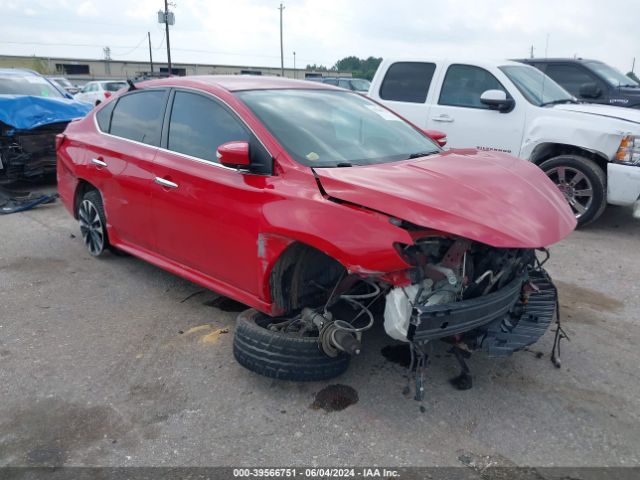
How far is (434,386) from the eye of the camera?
3.15m

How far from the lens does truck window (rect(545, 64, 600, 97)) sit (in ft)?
29.4

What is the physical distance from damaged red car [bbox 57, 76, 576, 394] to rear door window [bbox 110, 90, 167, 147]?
22 mm

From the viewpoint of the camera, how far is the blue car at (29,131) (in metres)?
7.86

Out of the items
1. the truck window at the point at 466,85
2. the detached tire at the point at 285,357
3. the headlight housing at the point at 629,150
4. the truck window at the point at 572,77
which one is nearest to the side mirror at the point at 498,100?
the truck window at the point at 466,85

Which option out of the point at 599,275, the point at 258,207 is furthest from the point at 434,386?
the point at 599,275

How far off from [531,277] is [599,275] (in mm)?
1865

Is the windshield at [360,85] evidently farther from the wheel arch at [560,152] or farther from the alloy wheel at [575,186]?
the alloy wheel at [575,186]

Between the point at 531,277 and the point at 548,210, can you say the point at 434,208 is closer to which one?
the point at 548,210

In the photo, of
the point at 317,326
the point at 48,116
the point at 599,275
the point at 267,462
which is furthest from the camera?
the point at 48,116

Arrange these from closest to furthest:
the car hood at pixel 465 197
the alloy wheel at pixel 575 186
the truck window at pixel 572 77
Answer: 1. the car hood at pixel 465 197
2. the alloy wheel at pixel 575 186
3. the truck window at pixel 572 77

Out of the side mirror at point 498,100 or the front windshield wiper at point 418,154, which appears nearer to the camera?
the front windshield wiper at point 418,154

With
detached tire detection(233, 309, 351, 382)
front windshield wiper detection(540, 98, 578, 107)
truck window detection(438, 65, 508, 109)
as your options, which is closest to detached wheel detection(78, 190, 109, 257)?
detached tire detection(233, 309, 351, 382)

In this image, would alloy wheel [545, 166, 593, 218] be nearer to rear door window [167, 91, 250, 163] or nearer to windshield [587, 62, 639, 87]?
windshield [587, 62, 639, 87]

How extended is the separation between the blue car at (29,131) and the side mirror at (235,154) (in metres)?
6.04
